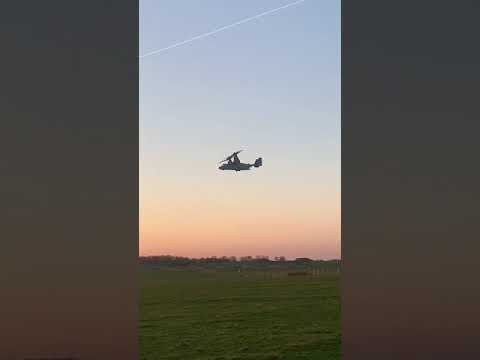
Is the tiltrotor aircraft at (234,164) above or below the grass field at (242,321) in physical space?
above

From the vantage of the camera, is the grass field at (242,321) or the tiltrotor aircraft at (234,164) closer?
the grass field at (242,321)

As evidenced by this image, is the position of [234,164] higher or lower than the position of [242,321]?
higher

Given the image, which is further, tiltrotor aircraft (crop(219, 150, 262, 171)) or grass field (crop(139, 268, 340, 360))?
tiltrotor aircraft (crop(219, 150, 262, 171))

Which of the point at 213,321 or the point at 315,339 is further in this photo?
the point at 213,321

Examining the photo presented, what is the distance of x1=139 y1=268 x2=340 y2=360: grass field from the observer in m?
7.72

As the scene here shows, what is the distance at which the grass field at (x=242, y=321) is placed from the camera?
7.72 meters

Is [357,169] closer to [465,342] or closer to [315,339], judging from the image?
[465,342]

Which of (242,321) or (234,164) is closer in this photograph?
(242,321)

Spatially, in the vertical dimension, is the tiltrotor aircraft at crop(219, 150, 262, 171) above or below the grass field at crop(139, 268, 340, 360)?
above

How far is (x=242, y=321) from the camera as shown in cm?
1030
